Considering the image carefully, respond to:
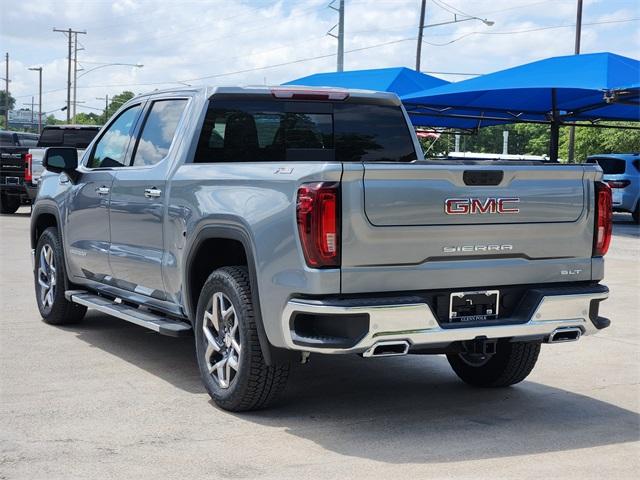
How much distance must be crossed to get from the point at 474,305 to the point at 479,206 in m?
0.54

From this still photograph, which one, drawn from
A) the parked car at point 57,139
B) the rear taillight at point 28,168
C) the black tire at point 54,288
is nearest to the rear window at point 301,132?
the black tire at point 54,288

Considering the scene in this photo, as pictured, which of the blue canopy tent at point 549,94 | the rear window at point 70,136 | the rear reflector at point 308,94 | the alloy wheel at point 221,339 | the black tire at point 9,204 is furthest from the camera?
→ the black tire at point 9,204

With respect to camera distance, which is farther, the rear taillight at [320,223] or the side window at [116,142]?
the side window at [116,142]

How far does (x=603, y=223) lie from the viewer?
19.4 ft

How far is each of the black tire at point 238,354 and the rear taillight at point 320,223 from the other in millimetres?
671

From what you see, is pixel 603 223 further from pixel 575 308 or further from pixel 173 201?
pixel 173 201

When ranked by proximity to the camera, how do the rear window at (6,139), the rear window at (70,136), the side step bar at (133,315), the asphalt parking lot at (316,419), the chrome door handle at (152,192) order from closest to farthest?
the asphalt parking lot at (316,419)
the side step bar at (133,315)
the chrome door handle at (152,192)
the rear window at (70,136)
the rear window at (6,139)

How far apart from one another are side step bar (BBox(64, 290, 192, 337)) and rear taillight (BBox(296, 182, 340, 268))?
157cm

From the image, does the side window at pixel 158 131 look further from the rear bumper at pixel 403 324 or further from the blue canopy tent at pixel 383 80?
the blue canopy tent at pixel 383 80

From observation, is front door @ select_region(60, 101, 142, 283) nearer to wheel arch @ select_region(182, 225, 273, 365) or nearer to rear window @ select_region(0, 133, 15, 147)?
wheel arch @ select_region(182, 225, 273, 365)

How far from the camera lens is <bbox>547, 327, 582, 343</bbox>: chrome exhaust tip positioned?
5.67 meters

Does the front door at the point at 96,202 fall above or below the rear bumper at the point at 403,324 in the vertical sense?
above

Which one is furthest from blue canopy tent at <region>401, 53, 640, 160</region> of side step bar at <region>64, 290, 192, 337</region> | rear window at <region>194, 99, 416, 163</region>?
side step bar at <region>64, 290, 192, 337</region>

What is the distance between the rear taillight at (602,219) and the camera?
588 cm
